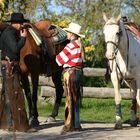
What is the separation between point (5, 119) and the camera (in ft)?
33.5

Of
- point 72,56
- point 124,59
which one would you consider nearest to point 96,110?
point 124,59

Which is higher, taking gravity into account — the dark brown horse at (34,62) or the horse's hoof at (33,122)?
the dark brown horse at (34,62)

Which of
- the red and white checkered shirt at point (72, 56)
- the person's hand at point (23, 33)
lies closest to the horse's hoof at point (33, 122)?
the red and white checkered shirt at point (72, 56)

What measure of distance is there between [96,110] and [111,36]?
5.53 metres

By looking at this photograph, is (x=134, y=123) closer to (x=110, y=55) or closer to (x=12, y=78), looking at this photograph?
(x=110, y=55)

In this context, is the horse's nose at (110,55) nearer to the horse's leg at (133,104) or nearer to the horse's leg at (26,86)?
the horse's leg at (133,104)

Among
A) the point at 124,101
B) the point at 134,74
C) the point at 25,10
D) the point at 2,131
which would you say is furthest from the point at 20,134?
the point at 25,10

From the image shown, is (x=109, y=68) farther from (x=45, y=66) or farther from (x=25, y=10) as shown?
(x=25, y=10)

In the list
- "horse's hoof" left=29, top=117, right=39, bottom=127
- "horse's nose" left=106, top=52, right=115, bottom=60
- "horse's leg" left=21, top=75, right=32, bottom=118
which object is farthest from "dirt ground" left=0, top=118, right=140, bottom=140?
"horse's nose" left=106, top=52, right=115, bottom=60

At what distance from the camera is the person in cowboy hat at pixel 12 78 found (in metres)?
9.76

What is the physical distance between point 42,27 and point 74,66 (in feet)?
6.79

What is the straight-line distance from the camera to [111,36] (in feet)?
31.9

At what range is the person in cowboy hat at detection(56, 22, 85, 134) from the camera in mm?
9781

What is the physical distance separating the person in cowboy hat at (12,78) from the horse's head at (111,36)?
148cm
